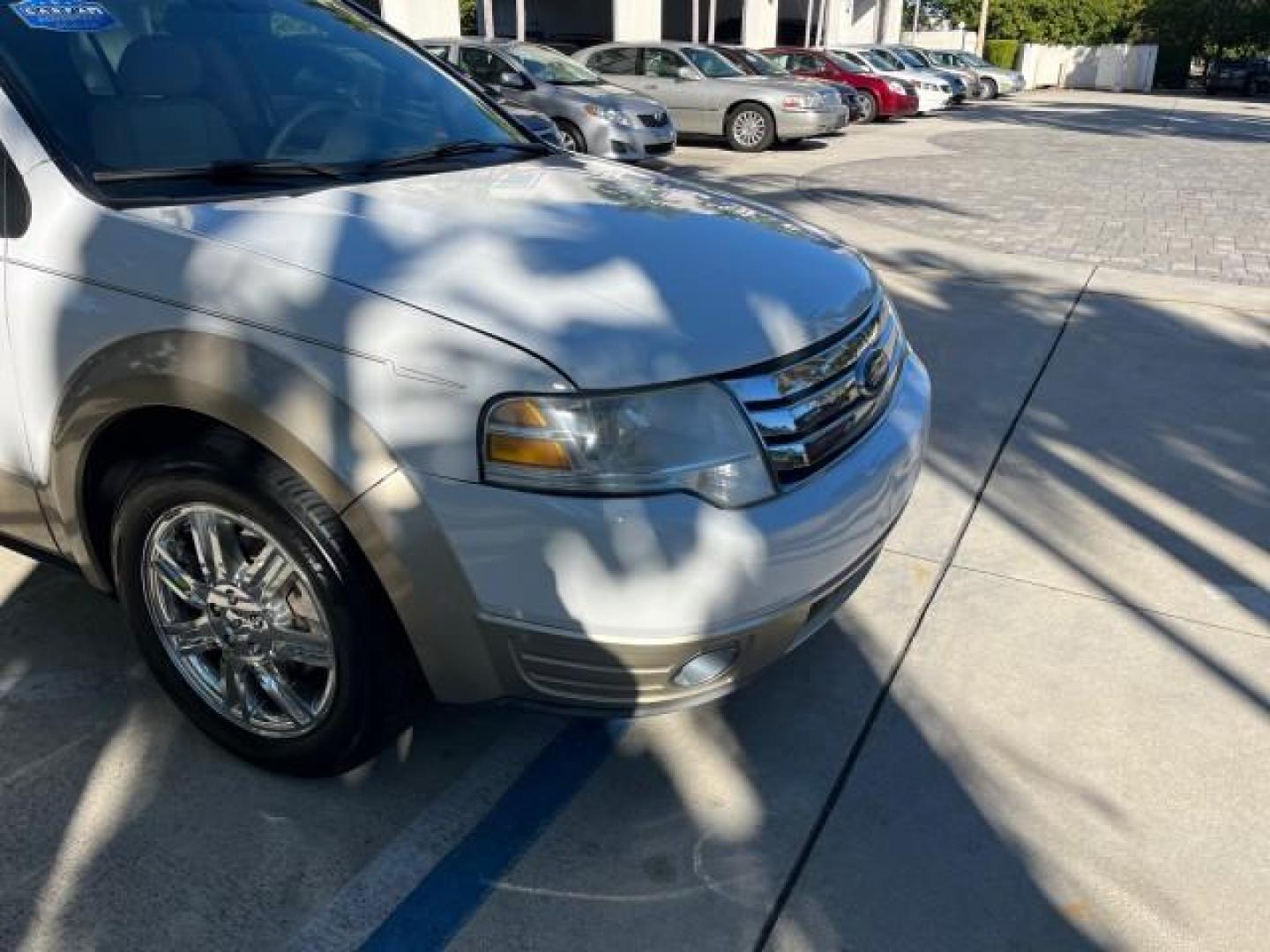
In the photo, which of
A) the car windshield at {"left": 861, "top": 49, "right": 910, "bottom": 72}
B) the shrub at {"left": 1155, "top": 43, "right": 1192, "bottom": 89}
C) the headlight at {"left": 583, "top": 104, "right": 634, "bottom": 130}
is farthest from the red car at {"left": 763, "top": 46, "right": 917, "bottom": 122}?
the shrub at {"left": 1155, "top": 43, "right": 1192, "bottom": 89}

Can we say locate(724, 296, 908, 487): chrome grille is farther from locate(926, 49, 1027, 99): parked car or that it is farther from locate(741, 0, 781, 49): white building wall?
locate(926, 49, 1027, 99): parked car

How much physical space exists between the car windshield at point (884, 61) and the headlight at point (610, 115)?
13.7 m

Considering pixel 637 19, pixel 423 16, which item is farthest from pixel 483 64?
pixel 637 19

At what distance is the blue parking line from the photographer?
83.4 inches

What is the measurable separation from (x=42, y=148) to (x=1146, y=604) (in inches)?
135

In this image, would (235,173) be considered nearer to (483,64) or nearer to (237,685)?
(237,685)

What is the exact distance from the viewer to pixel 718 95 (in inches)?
604

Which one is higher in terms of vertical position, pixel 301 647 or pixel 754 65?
pixel 754 65

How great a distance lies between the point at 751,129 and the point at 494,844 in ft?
48.1

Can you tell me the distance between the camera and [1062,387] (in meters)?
5.23

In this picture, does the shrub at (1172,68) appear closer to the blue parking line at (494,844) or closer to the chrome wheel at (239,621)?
the blue parking line at (494,844)

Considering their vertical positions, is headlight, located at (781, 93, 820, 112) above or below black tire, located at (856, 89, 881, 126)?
above

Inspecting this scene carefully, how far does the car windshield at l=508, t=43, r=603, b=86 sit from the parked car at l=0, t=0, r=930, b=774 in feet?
35.0

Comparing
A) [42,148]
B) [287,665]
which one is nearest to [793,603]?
[287,665]
